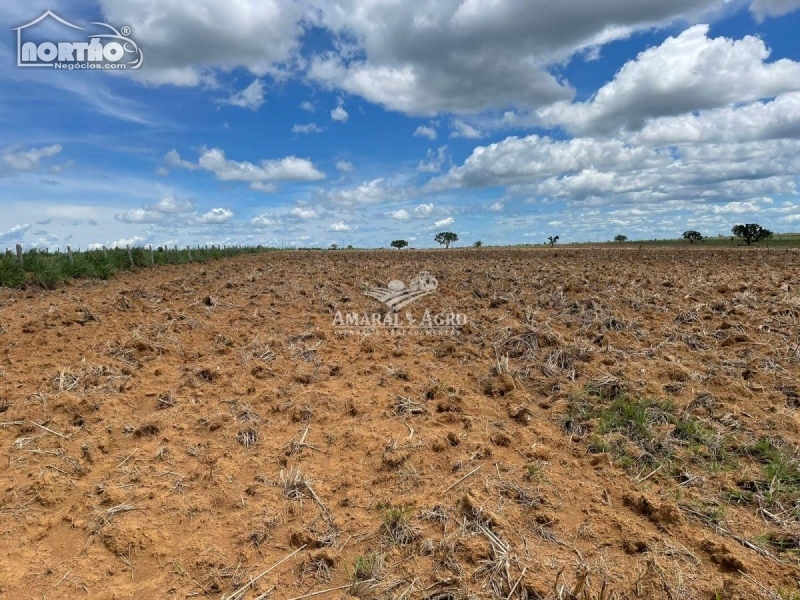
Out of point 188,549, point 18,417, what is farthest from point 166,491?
point 18,417

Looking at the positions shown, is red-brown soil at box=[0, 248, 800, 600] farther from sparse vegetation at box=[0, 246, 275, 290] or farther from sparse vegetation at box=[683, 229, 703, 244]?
sparse vegetation at box=[683, 229, 703, 244]

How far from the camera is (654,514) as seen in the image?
322cm

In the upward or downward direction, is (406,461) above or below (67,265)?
below

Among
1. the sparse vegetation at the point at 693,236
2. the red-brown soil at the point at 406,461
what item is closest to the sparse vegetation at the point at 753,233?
the sparse vegetation at the point at 693,236

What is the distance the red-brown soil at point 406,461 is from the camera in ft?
9.21

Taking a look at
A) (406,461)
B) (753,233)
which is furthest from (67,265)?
(753,233)

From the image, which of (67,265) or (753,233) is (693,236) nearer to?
(753,233)

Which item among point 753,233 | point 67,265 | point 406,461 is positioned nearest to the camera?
point 406,461

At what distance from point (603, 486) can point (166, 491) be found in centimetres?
352

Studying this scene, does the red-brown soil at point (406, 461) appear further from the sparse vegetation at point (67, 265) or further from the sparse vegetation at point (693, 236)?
the sparse vegetation at point (693, 236)

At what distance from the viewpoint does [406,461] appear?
12.9 feet

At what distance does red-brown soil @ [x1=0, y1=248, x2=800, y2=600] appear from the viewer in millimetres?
2807

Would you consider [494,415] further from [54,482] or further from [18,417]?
[18,417]

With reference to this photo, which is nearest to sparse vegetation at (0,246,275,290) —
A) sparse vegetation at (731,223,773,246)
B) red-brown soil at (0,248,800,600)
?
red-brown soil at (0,248,800,600)
